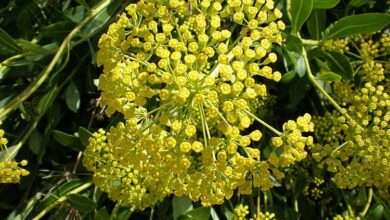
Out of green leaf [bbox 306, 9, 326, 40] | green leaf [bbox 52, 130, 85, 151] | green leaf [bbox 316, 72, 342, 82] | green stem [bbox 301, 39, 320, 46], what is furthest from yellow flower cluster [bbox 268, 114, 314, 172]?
green leaf [bbox 52, 130, 85, 151]

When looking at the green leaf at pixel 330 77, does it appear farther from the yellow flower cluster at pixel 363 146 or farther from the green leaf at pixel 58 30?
the green leaf at pixel 58 30

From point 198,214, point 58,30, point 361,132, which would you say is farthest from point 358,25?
point 58,30

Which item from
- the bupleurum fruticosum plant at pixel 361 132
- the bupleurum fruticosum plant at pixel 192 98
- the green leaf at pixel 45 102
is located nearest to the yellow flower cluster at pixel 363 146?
the bupleurum fruticosum plant at pixel 361 132

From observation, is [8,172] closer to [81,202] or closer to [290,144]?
[81,202]

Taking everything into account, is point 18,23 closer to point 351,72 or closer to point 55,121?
point 55,121

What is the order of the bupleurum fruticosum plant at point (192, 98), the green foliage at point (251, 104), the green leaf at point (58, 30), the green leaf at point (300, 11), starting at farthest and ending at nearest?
the green leaf at point (58, 30)
the green foliage at point (251, 104)
the green leaf at point (300, 11)
the bupleurum fruticosum plant at point (192, 98)
